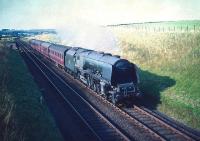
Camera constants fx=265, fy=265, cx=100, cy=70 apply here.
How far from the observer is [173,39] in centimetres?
3759

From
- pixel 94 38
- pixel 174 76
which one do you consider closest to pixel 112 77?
pixel 174 76

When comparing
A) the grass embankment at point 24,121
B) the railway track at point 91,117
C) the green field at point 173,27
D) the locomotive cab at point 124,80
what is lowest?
the railway track at point 91,117

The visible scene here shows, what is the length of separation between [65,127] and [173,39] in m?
25.0

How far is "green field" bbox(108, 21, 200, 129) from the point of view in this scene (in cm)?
1914

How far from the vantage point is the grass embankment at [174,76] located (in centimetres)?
1912

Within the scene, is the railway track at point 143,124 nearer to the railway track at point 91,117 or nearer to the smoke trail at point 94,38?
the railway track at point 91,117

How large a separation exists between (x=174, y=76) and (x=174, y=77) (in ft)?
0.65

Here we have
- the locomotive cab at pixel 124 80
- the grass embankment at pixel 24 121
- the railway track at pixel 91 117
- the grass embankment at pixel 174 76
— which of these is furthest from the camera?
the locomotive cab at pixel 124 80

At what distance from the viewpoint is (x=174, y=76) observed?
960 inches

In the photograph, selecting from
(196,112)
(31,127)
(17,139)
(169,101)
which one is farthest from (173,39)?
(17,139)

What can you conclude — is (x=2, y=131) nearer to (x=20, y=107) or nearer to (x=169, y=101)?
(x=20, y=107)

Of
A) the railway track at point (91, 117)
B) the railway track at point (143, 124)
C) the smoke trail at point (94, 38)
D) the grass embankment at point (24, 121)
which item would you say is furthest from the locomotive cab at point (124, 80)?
the smoke trail at point (94, 38)

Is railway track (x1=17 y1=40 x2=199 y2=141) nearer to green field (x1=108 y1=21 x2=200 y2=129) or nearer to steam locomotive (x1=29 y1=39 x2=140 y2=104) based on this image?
steam locomotive (x1=29 y1=39 x2=140 y2=104)

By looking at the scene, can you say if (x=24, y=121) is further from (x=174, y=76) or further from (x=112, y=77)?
(x=174, y=76)
